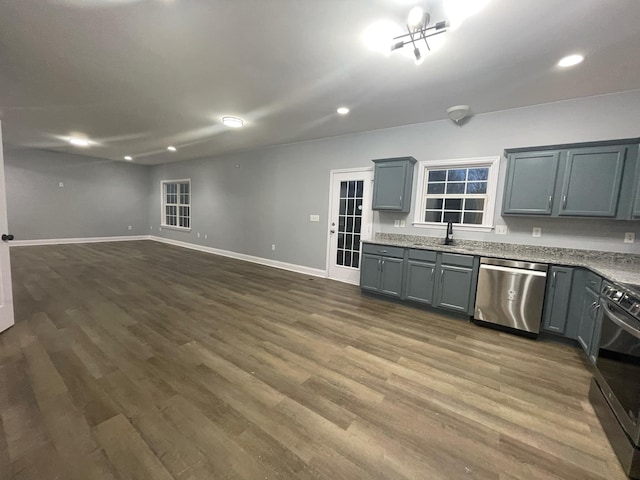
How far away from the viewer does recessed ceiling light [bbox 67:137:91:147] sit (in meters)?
5.66

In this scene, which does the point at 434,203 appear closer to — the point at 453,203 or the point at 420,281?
the point at 453,203

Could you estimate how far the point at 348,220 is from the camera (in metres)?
4.80

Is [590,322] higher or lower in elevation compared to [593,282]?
lower

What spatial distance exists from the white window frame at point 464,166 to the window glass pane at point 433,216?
6cm

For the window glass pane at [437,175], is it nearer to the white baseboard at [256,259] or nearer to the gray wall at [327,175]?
the gray wall at [327,175]

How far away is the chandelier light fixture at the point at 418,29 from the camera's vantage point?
5.80 feet

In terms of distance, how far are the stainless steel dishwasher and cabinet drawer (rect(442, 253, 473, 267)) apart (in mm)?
131

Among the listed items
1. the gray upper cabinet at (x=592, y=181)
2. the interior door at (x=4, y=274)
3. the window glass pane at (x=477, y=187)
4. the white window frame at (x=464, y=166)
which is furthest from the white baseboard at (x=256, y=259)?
the interior door at (x=4, y=274)

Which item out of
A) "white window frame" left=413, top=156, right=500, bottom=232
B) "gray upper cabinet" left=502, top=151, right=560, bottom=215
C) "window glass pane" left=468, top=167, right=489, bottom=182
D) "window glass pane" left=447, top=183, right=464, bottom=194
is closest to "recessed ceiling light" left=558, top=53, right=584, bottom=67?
"gray upper cabinet" left=502, top=151, right=560, bottom=215

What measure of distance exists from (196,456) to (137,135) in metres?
5.98

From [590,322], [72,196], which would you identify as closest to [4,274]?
[590,322]

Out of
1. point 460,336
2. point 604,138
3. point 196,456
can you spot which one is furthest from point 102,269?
point 604,138

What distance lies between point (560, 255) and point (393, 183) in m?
2.25

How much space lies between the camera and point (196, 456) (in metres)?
→ 1.33
